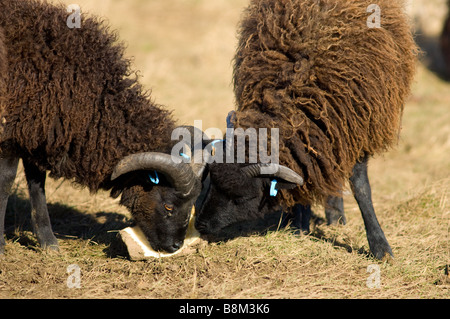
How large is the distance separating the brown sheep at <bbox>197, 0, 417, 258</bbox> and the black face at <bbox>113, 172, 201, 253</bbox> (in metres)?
0.29

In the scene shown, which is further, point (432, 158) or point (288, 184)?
point (432, 158)

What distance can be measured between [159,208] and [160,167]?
0.55 metres

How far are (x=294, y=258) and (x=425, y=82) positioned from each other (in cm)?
1093

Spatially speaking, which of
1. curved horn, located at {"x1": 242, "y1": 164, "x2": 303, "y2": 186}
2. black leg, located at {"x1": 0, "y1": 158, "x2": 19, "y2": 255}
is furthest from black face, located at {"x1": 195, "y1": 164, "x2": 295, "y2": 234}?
black leg, located at {"x1": 0, "y1": 158, "x2": 19, "y2": 255}

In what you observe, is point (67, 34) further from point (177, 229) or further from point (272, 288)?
point (272, 288)

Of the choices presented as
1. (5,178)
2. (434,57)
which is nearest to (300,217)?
(5,178)

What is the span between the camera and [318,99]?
4.76 m

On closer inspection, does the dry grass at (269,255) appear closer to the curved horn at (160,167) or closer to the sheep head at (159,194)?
the sheep head at (159,194)

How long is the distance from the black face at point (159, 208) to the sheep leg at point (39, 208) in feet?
3.60

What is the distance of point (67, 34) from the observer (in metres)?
4.93

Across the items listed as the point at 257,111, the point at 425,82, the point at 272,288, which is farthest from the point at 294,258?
the point at 425,82

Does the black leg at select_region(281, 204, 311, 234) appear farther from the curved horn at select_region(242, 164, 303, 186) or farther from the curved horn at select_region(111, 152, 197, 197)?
the curved horn at select_region(111, 152, 197, 197)

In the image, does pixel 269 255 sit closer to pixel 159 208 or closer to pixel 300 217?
pixel 300 217

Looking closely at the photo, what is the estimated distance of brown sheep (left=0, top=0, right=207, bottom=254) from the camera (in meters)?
4.73
